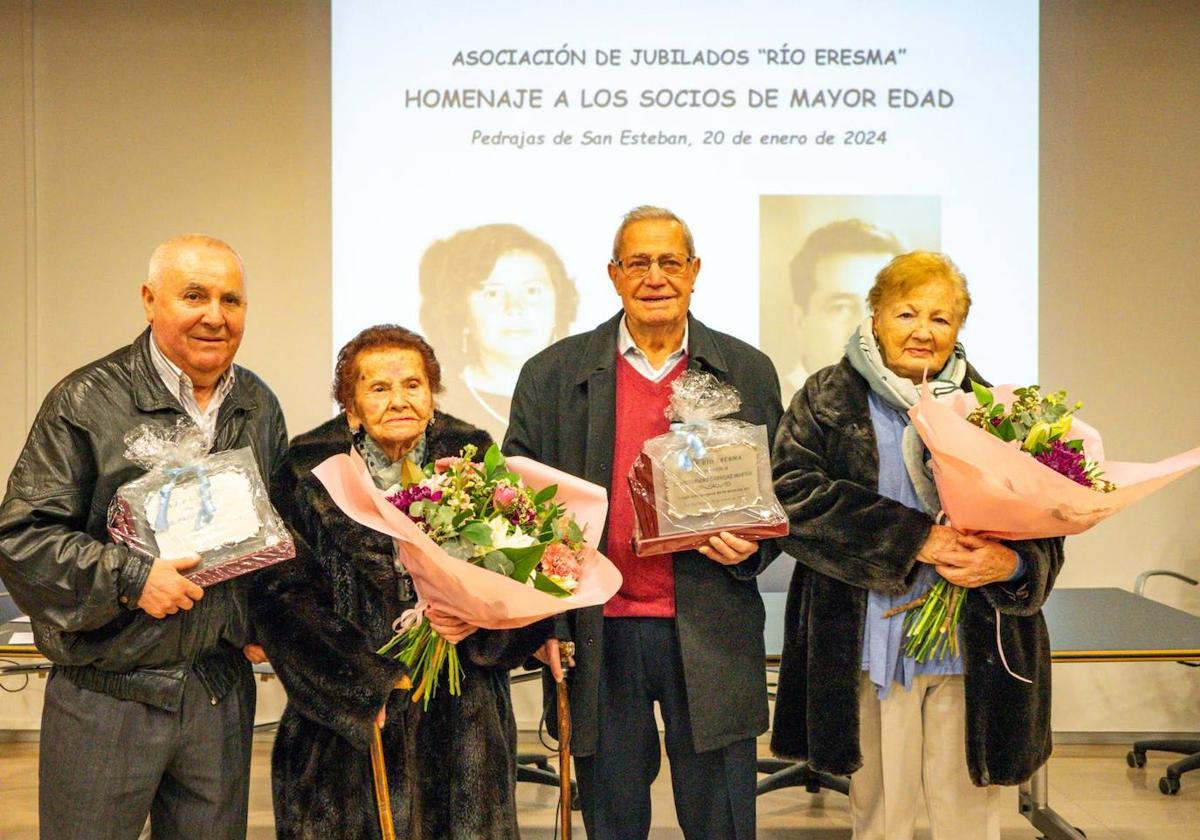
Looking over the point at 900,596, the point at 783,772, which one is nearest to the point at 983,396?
the point at 900,596

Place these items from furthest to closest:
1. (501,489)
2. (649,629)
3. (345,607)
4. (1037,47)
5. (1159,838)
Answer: (1037,47) < (1159,838) < (649,629) < (345,607) < (501,489)

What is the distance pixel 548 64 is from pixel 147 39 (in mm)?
Answer: 1759

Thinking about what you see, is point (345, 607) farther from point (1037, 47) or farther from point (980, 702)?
point (1037, 47)

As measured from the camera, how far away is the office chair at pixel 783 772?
412 cm

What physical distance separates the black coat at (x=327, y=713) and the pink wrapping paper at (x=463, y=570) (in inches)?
3.6

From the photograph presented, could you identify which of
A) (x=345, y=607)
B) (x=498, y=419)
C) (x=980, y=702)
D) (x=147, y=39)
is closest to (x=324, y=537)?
(x=345, y=607)

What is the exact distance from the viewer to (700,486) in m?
2.45

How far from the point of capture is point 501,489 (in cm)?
226

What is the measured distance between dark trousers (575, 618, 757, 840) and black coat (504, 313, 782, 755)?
6 cm

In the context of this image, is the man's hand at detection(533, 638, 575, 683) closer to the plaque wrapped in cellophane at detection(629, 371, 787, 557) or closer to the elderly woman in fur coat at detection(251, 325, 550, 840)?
the elderly woman in fur coat at detection(251, 325, 550, 840)

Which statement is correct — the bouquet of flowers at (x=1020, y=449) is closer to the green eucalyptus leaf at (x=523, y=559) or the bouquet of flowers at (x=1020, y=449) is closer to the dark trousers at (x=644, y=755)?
the dark trousers at (x=644, y=755)

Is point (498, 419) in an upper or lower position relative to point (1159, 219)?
lower

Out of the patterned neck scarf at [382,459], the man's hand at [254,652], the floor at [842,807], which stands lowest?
the floor at [842,807]

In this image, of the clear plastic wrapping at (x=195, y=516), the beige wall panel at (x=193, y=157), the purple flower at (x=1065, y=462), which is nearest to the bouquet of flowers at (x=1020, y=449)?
the purple flower at (x=1065, y=462)
